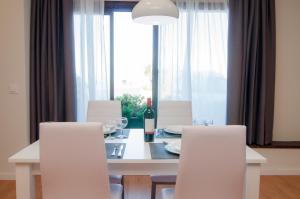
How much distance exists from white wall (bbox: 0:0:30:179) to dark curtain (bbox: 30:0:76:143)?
0.30 ft

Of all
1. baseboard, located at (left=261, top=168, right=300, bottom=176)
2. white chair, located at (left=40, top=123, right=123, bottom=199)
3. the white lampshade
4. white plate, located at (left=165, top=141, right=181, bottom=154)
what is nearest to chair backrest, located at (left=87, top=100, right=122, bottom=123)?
white plate, located at (left=165, top=141, right=181, bottom=154)

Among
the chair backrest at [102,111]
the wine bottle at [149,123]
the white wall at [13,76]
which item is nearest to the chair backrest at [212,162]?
the wine bottle at [149,123]

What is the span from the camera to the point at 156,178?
2262mm

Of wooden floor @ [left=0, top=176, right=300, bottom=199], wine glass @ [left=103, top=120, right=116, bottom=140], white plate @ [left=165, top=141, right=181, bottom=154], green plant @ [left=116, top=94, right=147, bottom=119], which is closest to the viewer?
white plate @ [left=165, top=141, right=181, bottom=154]

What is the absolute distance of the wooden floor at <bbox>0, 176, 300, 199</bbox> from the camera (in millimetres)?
2900

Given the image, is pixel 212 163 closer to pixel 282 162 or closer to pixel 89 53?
pixel 89 53

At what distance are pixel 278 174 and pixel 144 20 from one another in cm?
281

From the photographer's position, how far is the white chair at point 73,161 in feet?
4.61

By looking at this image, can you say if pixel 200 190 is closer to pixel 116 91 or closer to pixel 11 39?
pixel 116 91

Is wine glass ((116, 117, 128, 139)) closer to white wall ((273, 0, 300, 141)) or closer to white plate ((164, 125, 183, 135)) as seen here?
white plate ((164, 125, 183, 135))

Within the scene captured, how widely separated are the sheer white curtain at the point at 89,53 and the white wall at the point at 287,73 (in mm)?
2319

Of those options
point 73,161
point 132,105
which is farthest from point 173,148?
point 132,105

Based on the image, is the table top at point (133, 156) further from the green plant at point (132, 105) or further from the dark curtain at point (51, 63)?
the green plant at point (132, 105)

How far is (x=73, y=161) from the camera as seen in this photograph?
144cm
